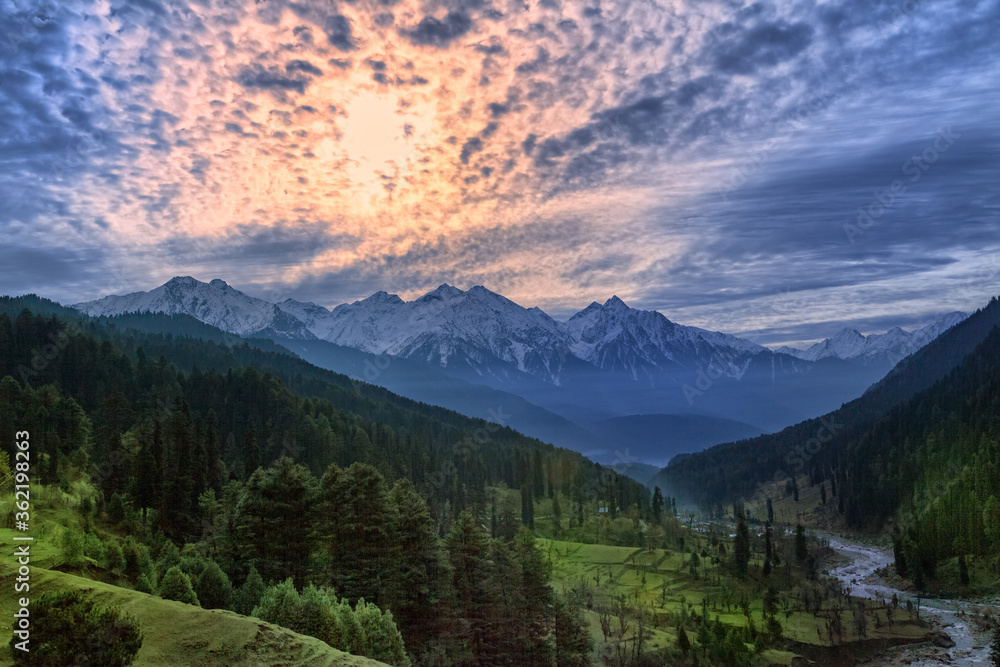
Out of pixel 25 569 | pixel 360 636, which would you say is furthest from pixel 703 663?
pixel 25 569

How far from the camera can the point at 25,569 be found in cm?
2616

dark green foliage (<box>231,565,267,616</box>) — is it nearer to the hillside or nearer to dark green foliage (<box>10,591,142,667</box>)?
the hillside

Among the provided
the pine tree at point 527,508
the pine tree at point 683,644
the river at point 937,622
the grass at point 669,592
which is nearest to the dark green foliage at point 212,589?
the grass at point 669,592

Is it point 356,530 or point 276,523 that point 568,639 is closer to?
point 356,530

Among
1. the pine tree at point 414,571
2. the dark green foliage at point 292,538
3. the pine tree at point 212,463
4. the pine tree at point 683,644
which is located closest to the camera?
the dark green foliage at point 292,538

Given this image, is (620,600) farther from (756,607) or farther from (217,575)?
(217,575)

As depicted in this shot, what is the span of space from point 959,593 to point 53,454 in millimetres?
188451

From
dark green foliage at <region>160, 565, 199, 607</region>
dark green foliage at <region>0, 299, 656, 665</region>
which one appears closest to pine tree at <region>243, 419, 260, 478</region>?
dark green foliage at <region>0, 299, 656, 665</region>

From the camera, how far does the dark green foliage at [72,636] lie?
2175 cm

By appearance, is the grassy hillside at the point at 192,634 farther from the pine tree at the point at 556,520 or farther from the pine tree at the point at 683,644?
the pine tree at the point at 556,520

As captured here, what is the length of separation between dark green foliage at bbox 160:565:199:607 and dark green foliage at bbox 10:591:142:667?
15443mm

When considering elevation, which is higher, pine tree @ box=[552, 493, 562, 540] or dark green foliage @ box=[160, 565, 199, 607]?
dark green foliage @ box=[160, 565, 199, 607]

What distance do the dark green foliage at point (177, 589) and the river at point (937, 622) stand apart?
394ft

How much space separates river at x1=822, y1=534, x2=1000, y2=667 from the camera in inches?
4338
